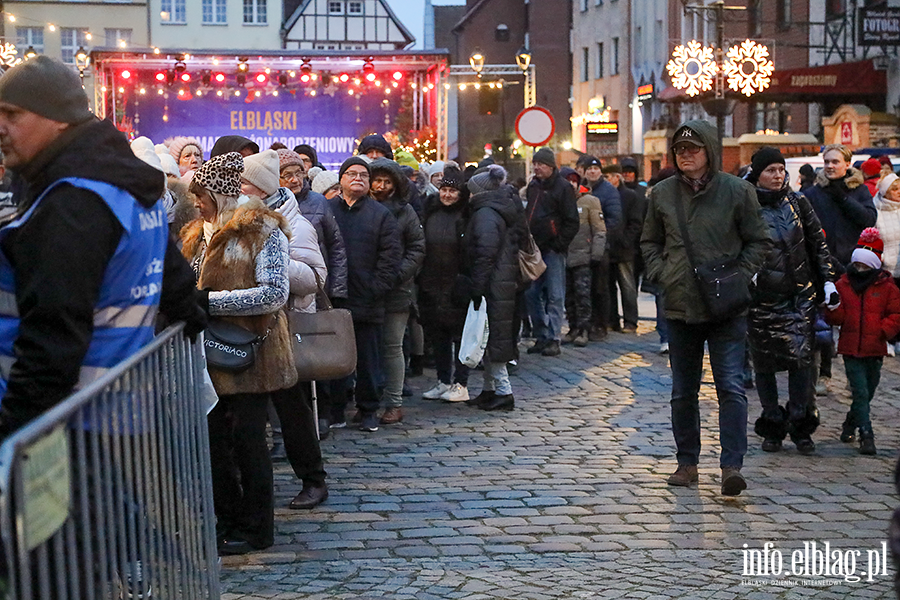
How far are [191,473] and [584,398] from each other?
23.5ft

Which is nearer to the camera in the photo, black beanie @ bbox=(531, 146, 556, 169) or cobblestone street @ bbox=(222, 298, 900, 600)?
cobblestone street @ bbox=(222, 298, 900, 600)

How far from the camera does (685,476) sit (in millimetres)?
7582

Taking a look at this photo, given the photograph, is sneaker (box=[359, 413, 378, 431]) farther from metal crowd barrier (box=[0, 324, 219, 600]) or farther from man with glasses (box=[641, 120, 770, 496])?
metal crowd barrier (box=[0, 324, 219, 600])

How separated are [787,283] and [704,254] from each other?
130cm

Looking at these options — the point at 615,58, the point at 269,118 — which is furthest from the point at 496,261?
the point at 615,58

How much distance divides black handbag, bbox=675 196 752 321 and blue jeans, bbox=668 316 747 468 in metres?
0.20

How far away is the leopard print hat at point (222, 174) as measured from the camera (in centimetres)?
623

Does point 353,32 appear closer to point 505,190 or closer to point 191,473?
point 505,190

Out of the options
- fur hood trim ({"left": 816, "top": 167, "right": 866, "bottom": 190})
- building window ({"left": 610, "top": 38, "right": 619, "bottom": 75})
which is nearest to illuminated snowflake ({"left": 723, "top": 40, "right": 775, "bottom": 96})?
fur hood trim ({"left": 816, "top": 167, "right": 866, "bottom": 190})

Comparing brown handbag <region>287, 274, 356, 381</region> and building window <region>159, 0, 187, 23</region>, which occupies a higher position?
building window <region>159, 0, 187, 23</region>

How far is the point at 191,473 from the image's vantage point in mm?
4211

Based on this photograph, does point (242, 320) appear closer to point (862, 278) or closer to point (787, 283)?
point (787, 283)

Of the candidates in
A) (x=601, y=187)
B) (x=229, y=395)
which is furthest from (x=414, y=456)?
(x=601, y=187)

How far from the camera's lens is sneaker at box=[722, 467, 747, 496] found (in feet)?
23.9
